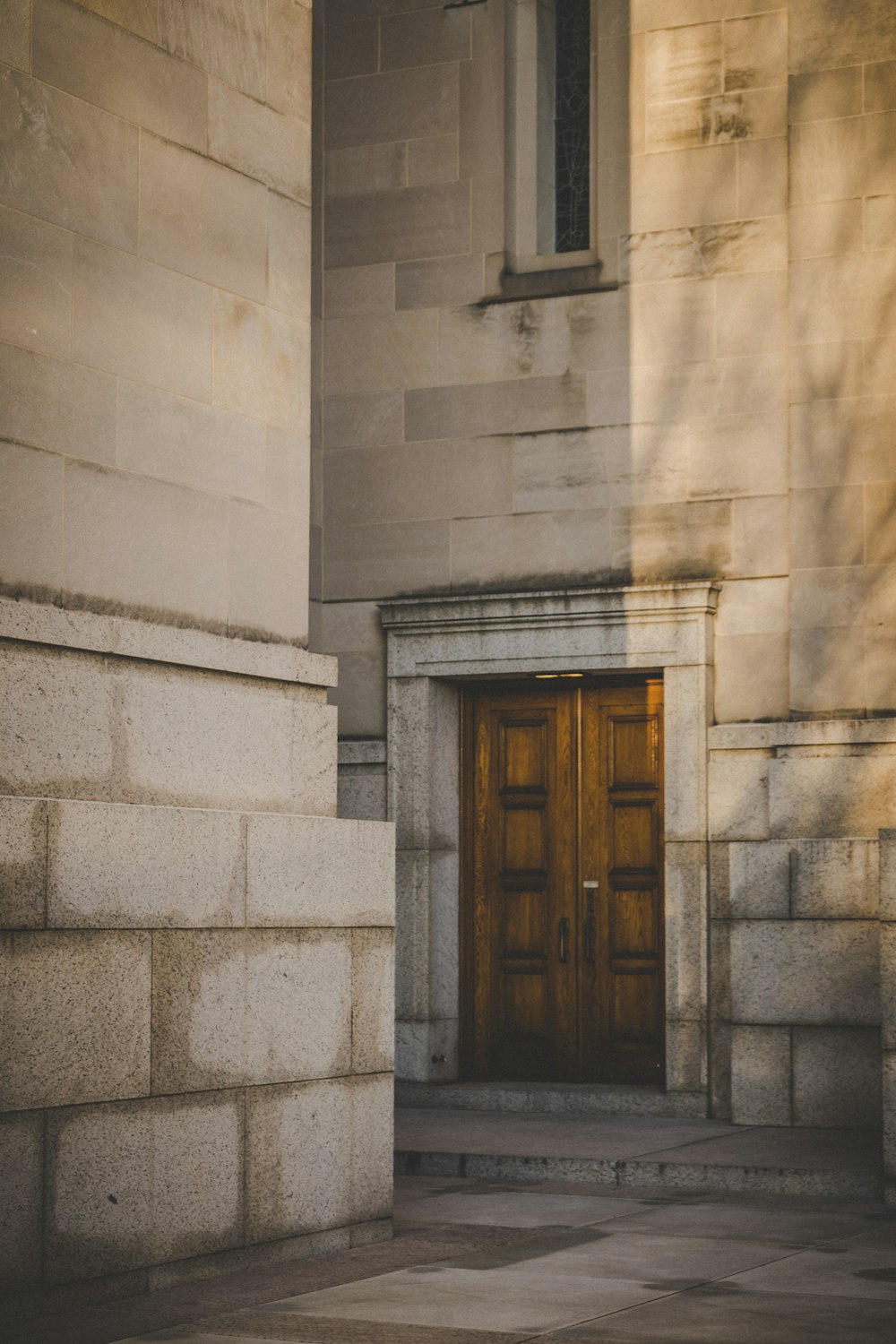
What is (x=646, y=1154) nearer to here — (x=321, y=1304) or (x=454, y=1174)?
(x=454, y=1174)

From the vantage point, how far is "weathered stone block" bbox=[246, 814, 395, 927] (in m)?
7.81

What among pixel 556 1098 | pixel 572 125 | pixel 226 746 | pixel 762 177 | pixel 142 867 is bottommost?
pixel 556 1098

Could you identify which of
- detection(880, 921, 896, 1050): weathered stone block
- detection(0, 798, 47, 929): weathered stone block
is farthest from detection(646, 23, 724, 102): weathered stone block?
detection(0, 798, 47, 929): weathered stone block

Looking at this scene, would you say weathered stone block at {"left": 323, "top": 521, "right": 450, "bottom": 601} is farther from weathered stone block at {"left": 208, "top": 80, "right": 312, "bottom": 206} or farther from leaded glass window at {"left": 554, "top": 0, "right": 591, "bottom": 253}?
weathered stone block at {"left": 208, "top": 80, "right": 312, "bottom": 206}

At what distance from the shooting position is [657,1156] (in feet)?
34.4

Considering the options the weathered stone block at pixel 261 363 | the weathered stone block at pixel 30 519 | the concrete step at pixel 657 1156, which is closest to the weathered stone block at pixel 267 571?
the weathered stone block at pixel 261 363

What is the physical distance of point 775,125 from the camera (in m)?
12.6

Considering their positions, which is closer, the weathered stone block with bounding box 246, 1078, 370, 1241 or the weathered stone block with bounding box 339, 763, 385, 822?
the weathered stone block with bounding box 246, 1078, 370, 1241

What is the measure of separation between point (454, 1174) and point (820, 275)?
6225 millimetres

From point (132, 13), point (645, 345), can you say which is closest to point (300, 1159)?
point (132, 13)

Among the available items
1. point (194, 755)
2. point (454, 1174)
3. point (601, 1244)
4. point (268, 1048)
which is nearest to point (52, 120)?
point (194, 755)

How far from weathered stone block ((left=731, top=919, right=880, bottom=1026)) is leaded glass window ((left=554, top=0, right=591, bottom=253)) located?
5145mm

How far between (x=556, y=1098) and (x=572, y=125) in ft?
22.9

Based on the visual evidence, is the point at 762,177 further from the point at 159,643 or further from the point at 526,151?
the point at 159,643
